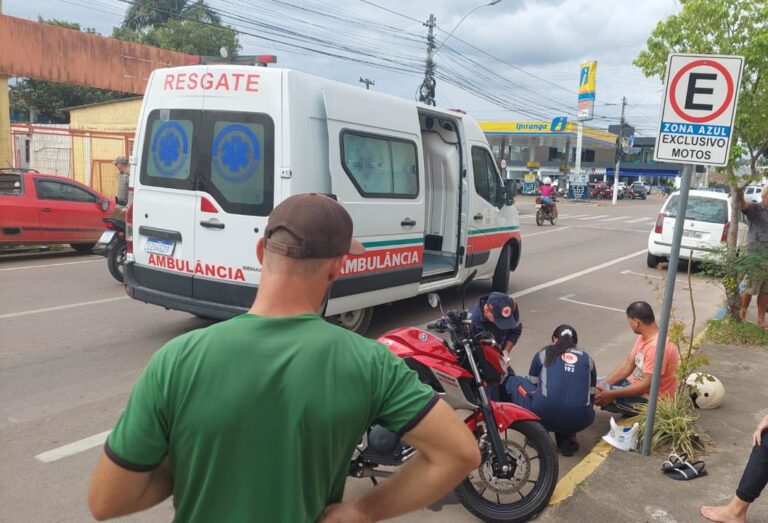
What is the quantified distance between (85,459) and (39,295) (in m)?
5.19

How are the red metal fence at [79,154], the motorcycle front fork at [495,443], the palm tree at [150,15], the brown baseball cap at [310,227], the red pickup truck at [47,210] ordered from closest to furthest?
the brown baseball cap at [310,227], the motorcycle front fork at [495,443], the red pickup truck at [47,210], the red metal fence at [79,154], the palm tree at [150,15]

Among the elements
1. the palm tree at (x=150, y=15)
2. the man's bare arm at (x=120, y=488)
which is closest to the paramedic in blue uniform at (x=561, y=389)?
the man's bare arm at (x=120, y=488)

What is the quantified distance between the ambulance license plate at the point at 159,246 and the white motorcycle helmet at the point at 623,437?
4.11 meters

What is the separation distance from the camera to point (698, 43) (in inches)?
286

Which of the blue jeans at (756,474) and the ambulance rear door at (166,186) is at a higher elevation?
the ambulance rear door at (166,186)

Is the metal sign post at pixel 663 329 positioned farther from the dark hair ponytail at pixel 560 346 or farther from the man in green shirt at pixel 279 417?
the man in green shirt at pixel 279 417

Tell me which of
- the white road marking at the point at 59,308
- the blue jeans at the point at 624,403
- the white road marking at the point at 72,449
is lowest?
the white road marking at the point at 72,449

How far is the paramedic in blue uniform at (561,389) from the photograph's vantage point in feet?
13.6

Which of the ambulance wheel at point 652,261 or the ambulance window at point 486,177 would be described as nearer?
the ambulance window at point 486,177

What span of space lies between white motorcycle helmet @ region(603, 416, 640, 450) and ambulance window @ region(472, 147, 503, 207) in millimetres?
4774

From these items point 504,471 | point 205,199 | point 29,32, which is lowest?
point 504,471

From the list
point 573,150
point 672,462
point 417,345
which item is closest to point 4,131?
point 417,345

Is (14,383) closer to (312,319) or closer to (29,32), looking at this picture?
(312,319)

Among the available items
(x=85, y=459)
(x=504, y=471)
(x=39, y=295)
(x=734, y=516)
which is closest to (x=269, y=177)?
(x=85, y=459)
